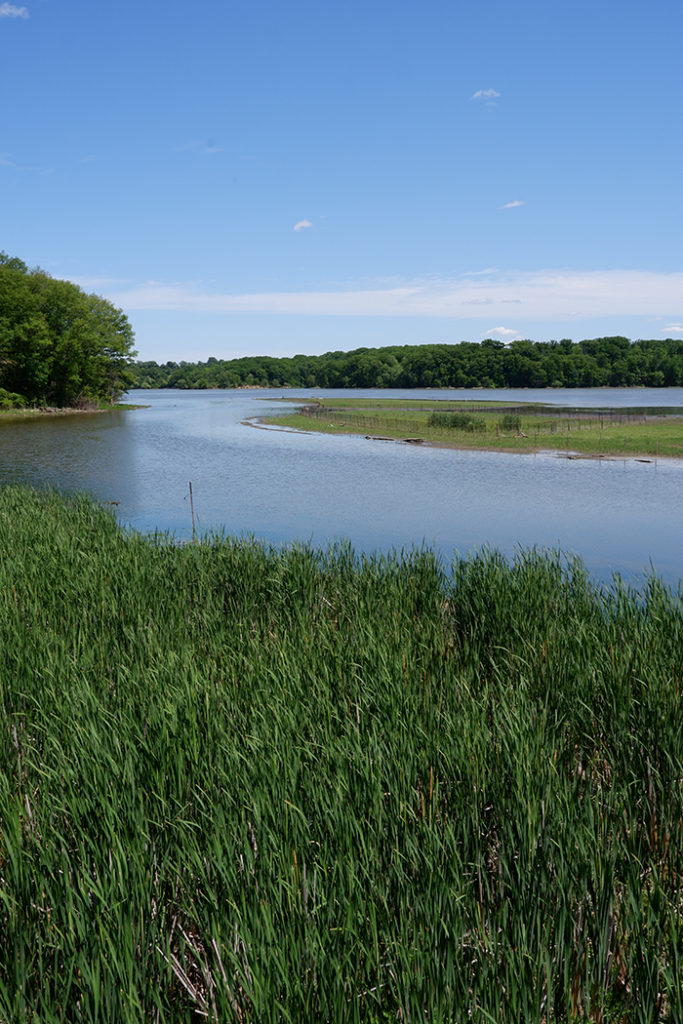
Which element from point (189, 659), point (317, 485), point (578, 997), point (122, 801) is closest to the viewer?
point (578, 997)

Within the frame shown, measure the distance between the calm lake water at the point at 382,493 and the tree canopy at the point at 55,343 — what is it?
2386 centimetres

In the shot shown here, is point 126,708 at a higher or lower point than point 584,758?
higher

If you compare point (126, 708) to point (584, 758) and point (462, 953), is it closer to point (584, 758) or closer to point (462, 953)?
point (462, 953)

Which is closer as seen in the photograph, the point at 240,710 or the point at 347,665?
the point at 240,710

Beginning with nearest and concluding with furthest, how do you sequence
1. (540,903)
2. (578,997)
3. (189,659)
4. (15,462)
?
(578,997) → (540,903) → (189,659) → (15,462)

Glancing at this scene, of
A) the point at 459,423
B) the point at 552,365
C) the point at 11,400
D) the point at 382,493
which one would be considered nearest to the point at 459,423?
the point at 459,423

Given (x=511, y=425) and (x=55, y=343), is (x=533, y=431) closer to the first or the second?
(x=511, y=425)

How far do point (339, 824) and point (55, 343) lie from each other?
7574 centimetres

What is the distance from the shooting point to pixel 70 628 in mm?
7629

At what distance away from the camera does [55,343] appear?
72.9m

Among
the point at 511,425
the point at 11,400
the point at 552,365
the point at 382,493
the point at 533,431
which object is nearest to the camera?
the point at 382,493

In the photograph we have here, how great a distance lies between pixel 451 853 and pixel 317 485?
26302 mm

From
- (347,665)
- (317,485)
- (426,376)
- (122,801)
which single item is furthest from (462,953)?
(426,376)

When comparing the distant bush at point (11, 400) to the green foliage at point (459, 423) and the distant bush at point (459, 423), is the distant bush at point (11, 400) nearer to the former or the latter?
the green foliage at point (459, 423)
